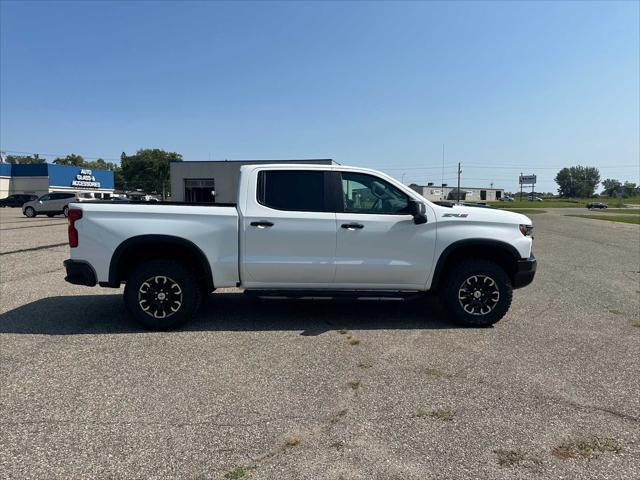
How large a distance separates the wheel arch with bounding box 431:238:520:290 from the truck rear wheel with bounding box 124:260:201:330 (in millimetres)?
2982

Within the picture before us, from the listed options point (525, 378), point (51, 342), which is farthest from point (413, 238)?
point (51, 342)

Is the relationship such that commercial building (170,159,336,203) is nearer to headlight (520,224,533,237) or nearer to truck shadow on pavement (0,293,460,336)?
truck shadow on pavement (0,293,460,336)

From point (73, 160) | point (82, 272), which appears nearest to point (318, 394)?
point (82, 272)

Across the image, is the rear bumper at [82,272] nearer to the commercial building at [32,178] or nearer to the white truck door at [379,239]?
the white truck door at [379,239]

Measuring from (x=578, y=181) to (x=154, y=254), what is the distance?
17998 centimetres

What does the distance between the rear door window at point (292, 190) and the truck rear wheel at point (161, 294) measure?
1.33 m

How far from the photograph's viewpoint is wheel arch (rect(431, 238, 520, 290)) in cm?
531

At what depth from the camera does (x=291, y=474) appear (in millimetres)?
2580

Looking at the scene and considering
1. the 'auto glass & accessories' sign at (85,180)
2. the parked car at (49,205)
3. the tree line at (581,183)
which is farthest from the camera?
the tree line at (581,183)

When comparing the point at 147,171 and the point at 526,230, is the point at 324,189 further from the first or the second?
the point at 147,171

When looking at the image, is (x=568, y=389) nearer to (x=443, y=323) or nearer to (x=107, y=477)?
(x=443, y=323)

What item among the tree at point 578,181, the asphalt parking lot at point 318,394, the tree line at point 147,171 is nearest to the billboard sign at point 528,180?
the tree at point 578,181

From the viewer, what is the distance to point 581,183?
15475 centimetres

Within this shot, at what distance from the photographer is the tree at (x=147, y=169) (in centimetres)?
9769
